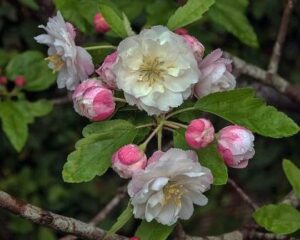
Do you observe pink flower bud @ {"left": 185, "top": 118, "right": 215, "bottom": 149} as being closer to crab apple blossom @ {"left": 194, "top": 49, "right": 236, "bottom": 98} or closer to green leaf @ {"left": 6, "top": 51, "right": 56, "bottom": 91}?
crab apple blossom @ {"left": 194, "top": 49, "right": 236, "bottom": 98}

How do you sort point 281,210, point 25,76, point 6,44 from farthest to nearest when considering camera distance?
point 6,44 < point 25,76 < point 281,210

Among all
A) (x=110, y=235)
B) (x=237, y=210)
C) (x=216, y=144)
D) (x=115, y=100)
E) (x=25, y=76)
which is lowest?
(x=237, y=210)

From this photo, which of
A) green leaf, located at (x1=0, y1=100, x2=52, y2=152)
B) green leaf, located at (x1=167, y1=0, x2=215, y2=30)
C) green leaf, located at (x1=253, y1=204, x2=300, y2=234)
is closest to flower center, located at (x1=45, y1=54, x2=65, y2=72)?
green leaf, located at (x1=167, y1=0, x2=215, y2=30)

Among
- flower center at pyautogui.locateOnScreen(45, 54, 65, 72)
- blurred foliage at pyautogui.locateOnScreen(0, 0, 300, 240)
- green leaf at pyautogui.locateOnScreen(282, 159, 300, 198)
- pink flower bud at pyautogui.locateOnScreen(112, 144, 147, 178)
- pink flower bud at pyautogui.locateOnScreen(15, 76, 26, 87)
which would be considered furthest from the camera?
blurred foliage at pyautogui.locateOnScreen(0, 0, 300, 240)

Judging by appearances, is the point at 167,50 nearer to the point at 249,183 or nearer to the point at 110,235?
the point at 110,235

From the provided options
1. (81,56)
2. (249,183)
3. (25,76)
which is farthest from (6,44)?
(81,56)

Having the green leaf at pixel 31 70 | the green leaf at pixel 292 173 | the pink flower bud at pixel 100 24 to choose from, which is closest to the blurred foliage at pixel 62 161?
the green leaf at pixel 31 70
